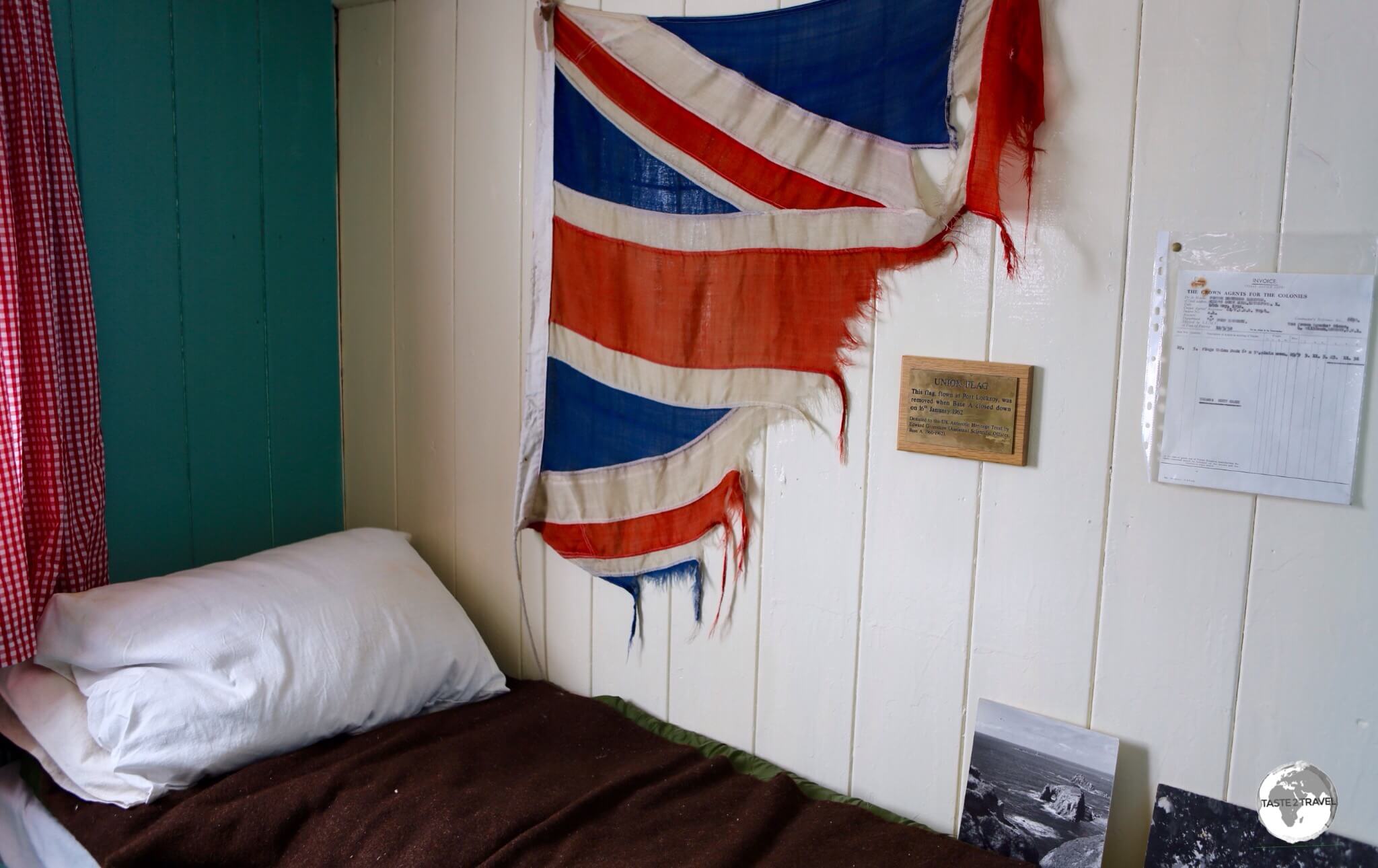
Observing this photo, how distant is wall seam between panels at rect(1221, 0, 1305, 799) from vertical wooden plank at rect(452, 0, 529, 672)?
1210mm

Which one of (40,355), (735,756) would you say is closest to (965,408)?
(735,756)

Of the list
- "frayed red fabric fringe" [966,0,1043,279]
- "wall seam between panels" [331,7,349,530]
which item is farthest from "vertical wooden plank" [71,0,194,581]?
"frayed red fabric fringe" [966,0,1043,279]

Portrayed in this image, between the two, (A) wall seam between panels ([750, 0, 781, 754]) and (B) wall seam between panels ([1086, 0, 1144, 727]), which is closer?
(B) wall seam between panels ([1086, 0, 1144, 727])

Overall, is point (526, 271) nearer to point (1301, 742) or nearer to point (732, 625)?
point (732, 625)


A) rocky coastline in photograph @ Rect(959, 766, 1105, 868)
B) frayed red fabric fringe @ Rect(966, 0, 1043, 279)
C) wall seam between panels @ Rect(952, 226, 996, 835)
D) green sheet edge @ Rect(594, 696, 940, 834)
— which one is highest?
frayed red fabric fringe @ Rect(966, 0, 1043, 279)

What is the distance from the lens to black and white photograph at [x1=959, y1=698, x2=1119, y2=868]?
3.86 feet

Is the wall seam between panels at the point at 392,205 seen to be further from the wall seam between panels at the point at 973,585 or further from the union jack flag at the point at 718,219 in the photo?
the wall seam between panels at the point at 973,585

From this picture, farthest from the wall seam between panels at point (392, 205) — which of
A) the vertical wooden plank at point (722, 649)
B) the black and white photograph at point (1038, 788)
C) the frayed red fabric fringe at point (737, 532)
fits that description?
the black and white photograph at point (1038, 788)

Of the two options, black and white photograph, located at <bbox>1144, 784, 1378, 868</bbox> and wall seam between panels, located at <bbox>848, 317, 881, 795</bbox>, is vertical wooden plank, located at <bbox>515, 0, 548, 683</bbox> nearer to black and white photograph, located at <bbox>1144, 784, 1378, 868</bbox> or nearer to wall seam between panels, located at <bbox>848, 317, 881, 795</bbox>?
wall seam between panels, located at <bbox>848, 317, 881, 795</bbox>

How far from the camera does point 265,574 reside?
1588 mm

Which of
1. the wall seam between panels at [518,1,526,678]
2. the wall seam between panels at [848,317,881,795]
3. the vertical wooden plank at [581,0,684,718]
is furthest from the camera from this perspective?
the wall seam between panels at [518,1,526,678]

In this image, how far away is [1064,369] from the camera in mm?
1195

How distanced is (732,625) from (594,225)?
2.36ft

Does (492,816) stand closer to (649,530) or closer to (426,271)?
(649,530)
